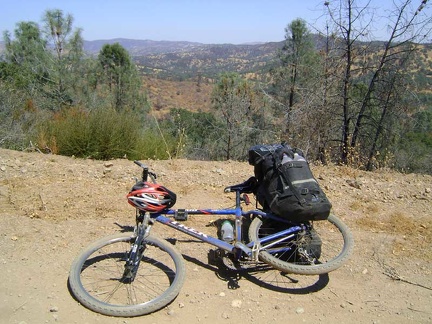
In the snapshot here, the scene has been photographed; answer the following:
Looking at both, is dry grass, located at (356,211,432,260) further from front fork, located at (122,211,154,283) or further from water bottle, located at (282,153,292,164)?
front fork, located at (122,211,154,283)

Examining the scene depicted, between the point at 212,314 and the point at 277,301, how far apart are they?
57 cm

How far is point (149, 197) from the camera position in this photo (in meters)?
2.84

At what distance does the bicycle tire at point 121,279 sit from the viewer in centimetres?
254

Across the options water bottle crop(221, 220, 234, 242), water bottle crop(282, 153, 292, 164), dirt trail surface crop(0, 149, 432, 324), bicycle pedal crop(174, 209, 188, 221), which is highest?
water bottle crop(282, 153, 292, 164)

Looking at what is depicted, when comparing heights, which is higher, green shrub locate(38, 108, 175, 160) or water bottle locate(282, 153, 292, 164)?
water bottle locate(282, 153, 292, 164)

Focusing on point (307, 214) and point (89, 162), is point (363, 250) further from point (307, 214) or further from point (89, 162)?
point (89, 162)

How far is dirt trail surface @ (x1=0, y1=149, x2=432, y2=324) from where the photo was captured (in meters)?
2.74

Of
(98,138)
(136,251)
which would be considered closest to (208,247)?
(136,251)

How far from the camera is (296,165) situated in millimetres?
3098

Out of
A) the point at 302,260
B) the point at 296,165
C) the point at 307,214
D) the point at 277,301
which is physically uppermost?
the point at 296,165

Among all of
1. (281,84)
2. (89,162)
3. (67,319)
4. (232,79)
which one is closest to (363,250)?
(67,319)

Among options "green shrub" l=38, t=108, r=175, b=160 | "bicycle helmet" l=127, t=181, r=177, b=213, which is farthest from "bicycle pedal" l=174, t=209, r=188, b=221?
"green shrub" l=38, t=108, r=175, b=160

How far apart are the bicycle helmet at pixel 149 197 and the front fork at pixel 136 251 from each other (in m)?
0.08

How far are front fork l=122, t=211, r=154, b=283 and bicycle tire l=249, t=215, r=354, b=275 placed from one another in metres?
0.93
